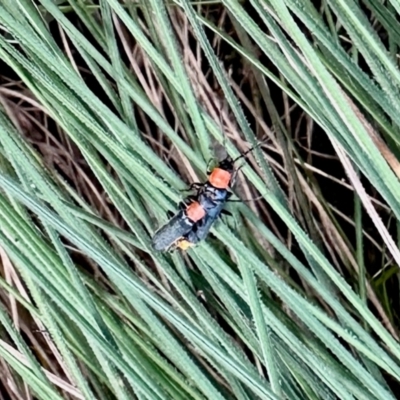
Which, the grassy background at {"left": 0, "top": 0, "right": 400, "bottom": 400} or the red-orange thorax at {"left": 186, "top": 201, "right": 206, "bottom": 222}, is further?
the red-orange thorax at {"left": 186, "top": 201, "right": 206, "bottom": 222}

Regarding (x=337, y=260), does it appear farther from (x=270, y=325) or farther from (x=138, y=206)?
(x=138, y=206)

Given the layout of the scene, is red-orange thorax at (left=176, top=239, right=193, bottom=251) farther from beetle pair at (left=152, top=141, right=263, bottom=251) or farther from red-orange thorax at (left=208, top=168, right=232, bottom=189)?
red-orange thorax at (left=208, top=168, right=232, bottom=189)

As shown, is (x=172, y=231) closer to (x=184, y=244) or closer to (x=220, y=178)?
(x=184, y=244)

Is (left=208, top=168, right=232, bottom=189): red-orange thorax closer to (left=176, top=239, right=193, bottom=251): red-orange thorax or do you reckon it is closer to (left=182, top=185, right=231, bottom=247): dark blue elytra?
(left=182, top=185, right=231, bottom=247): dark blue elytra

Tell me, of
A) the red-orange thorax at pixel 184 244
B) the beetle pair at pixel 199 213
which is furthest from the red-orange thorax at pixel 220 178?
the red-orange thorax at pixel 184 244

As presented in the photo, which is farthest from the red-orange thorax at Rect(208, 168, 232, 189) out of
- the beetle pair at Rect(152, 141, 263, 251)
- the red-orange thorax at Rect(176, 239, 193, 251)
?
the red-orange thorax at Rect(176, 239, 193, 251)

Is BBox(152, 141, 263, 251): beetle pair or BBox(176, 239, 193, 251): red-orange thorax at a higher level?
BBox(152, 141, 263, 251): beetle pair
